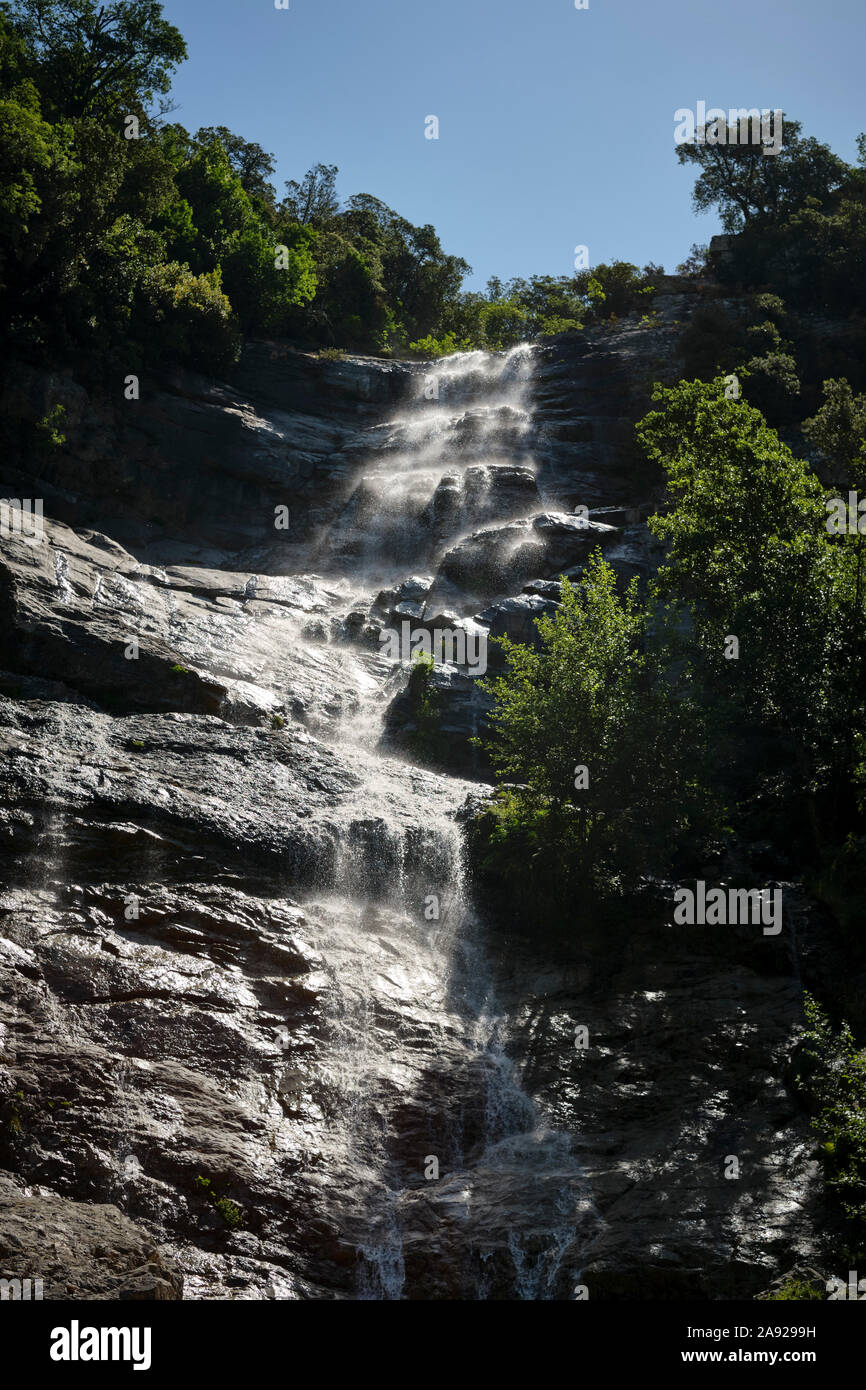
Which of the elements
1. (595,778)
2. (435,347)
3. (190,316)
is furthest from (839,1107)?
(435,347)

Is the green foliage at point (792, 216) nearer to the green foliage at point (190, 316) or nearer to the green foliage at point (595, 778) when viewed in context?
the green foliage at point (190, 316)

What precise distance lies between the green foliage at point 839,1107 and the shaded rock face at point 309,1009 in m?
0.61

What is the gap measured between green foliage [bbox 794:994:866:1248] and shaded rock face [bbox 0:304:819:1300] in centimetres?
61

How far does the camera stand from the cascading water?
14.0m

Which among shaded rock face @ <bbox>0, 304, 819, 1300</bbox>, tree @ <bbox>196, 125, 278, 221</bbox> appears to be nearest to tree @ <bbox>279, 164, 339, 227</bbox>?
tree @ <bbox>196, 125, 278, 221</bbox>

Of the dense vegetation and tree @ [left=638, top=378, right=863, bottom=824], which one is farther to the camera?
the dense vegetation

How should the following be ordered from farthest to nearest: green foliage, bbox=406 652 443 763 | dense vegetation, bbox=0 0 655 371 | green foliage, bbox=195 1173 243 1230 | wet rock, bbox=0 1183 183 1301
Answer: dense vegetation, bbox=0 0 655 371, green foliage, bbox=406 652 443 763, green foliage, bbox=195 1173 243 1230, wet rock, bbox=0 1183 183 1301

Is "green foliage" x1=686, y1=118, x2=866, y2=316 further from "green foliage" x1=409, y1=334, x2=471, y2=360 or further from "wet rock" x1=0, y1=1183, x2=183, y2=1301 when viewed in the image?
"wet rock" x1=0, y1=1183, x2=183, y2=1301

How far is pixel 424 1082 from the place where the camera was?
1734cm

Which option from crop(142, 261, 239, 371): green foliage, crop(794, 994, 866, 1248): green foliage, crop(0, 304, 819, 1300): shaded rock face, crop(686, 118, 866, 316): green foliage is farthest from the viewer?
crop(686, 118, 866, 316): green foliage

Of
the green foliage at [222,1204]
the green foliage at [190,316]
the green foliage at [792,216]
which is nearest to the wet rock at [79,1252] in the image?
the green foliage at [222,1204]

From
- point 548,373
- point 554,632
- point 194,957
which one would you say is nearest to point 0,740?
Answer: point 194,957

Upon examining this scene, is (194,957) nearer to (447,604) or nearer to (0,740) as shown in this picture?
(0,740)

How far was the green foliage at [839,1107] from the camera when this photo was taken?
1313cm
